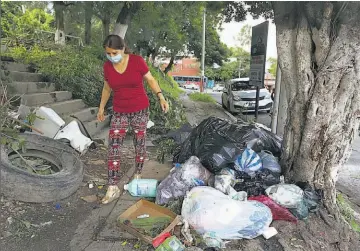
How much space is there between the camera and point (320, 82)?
10.1 feet

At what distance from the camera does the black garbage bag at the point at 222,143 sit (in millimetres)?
3473

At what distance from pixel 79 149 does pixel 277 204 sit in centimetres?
310

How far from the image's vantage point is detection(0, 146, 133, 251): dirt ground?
8.70ft

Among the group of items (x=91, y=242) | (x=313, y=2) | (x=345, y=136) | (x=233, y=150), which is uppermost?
(x=313, y=2)

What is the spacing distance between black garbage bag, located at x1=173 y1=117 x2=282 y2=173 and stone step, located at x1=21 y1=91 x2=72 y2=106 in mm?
2864

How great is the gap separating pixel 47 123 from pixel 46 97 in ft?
4.82

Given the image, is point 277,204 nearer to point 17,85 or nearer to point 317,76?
point 317,76

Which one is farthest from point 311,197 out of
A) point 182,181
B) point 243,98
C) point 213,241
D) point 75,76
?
point 243,98

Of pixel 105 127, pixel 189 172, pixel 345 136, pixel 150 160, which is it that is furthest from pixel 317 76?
pixel 105 127

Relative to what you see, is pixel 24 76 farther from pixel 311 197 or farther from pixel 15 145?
pixel 311 197

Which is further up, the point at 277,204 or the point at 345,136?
the point at 345,136

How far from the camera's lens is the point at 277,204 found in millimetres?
2977

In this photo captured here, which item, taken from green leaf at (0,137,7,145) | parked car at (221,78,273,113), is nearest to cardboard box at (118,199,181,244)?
green leaf at (0,137,7,145)

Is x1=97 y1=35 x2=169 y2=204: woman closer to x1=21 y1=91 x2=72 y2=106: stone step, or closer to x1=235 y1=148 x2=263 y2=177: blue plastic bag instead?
x1=235 y1=148 x2=263 y2=177: blue plastic bag
